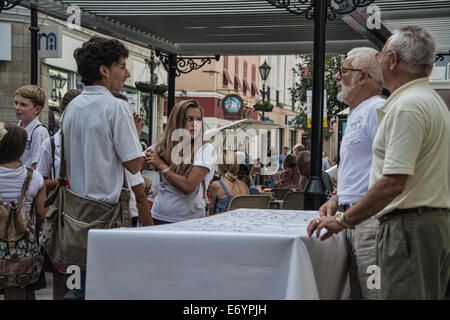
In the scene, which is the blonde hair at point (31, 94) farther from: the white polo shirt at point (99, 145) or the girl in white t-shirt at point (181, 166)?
the white polo shirt at point (99, 145)

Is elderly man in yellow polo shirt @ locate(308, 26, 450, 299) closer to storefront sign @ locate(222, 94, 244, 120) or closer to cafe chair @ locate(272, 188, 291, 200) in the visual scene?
cafe chair @ locate(272, 188, 291, 200)

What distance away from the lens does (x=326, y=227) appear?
3203mm

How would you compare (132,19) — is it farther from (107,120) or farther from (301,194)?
(107,120)

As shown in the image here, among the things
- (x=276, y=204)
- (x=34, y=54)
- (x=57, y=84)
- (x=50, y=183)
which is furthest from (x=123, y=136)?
(x=57, y=84)

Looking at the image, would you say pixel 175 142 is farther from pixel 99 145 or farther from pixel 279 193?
pixel 279 193

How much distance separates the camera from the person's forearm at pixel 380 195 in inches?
118

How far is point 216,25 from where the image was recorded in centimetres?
1189

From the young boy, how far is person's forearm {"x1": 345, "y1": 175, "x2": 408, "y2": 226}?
3.87 meters

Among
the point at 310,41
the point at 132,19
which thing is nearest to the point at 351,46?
the point at 310,41

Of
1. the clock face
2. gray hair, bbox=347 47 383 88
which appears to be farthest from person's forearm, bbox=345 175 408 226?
the clock face

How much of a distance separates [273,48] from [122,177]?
1001 cm

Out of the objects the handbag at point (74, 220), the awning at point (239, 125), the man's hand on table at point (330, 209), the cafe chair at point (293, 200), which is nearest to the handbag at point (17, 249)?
the handbag at point (74, 220)

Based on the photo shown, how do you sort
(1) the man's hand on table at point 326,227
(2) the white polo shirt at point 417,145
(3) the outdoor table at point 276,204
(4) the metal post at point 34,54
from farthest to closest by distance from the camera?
(4) the metal post at point 34,54, (3) the outdoor table at point 276,204, (1) the man's hand on table at point 326,227, (2) the white polo shirt at point 417,145

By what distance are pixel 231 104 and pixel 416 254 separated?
36.9m
